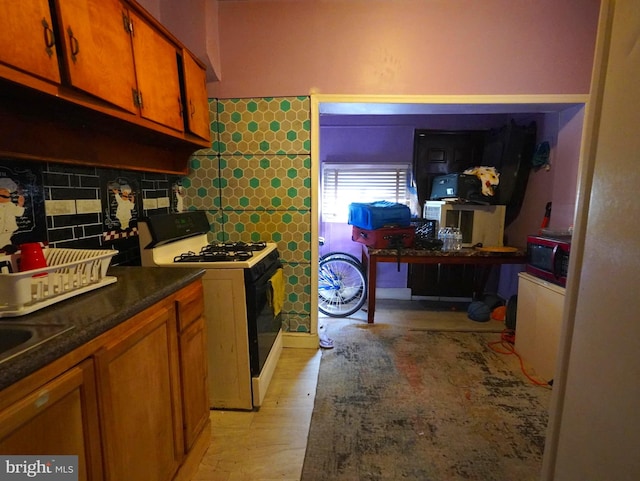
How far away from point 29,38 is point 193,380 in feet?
4.61

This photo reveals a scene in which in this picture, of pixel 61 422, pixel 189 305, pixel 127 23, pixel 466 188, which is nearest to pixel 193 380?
pixel 189 305

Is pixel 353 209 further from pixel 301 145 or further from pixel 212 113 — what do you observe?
pixel 212 113

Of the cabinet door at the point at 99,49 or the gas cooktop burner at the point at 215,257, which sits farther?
the gas cooktop burner at the point at 215,257

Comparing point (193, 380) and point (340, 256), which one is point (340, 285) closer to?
point (340, 256)

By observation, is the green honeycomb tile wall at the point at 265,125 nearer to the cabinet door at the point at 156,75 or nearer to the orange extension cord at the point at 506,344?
the cabinet door at the point at 156,75

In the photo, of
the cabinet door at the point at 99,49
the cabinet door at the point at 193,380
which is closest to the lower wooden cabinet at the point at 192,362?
the cabinet door at the point at 193,380

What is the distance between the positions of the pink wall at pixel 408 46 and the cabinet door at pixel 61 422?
2233 millimetres

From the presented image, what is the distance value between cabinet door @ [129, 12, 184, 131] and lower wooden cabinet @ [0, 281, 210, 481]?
0.96 metres

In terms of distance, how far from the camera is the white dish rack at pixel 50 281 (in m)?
0.93

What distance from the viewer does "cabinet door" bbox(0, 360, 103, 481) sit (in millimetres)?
670

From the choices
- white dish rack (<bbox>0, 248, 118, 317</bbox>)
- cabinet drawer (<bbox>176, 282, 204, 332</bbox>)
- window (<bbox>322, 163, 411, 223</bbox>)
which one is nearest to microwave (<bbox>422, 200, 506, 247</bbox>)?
window (<bbox>322, 163, 411, 223</bbox>)

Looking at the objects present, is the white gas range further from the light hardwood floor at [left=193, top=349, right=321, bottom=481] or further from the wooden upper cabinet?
the wooden upper cabinet

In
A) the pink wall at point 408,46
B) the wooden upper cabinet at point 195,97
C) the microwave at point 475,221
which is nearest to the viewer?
the wooden upper cabinet at point 195,97

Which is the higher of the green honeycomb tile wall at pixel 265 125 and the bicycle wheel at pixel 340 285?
the green honeycomb tile wall at pixel 265 125
